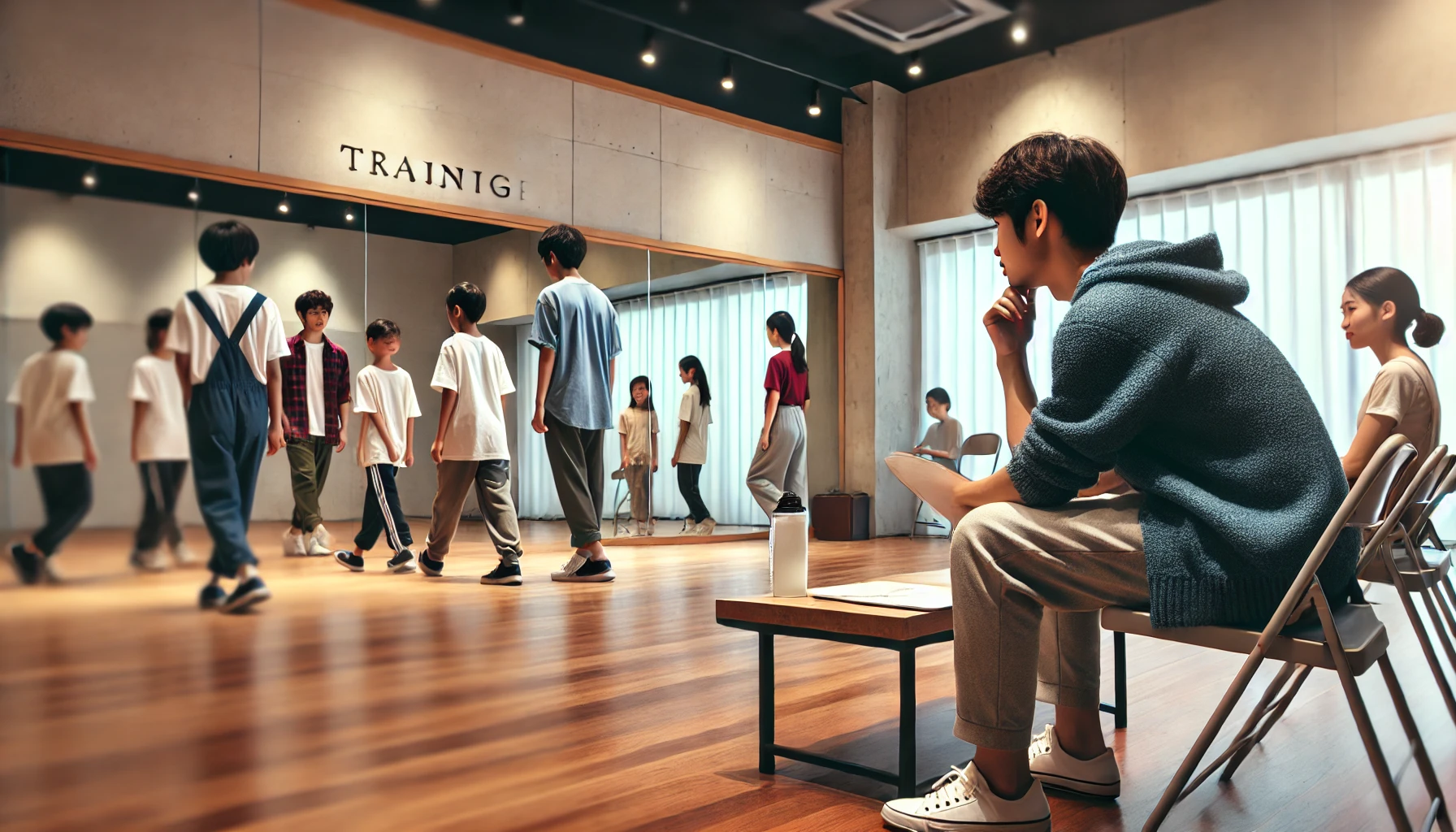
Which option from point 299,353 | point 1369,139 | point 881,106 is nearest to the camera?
point 299,353

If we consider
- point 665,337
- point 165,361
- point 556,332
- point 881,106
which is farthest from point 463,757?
point 881,106

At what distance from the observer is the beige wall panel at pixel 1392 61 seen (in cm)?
544

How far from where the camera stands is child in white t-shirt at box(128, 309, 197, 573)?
1.43m

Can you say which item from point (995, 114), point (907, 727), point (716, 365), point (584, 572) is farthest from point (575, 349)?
point (995, 114)

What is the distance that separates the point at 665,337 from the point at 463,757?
5.26 meters

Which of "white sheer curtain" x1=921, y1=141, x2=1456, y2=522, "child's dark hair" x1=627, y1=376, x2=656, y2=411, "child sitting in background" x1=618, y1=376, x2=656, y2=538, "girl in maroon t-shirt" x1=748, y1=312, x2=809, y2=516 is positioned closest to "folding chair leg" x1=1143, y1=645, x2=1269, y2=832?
"white sheer curtain" x1=921, y1=141, x2=1456, y2=522

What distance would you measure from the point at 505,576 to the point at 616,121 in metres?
3.44

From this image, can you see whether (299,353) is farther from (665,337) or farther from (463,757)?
(463,757)

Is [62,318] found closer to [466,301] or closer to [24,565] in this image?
[24,565]

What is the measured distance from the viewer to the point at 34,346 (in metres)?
1.28

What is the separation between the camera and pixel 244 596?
3139 mm

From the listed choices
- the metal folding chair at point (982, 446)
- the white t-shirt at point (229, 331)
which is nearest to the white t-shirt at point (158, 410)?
the white t-shirt at point (229, 331)

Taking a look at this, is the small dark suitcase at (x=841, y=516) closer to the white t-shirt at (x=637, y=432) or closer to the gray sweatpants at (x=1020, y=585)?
the white t-shirt at (x=637, y=432)

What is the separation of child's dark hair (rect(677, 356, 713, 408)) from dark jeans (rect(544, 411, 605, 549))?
2563 millimetres
